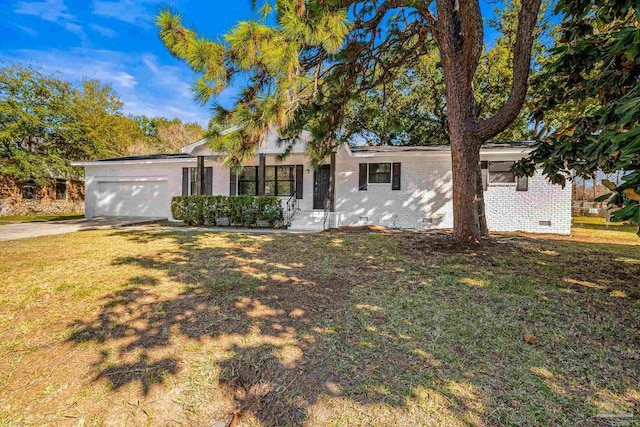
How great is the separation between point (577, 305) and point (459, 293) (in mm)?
1234

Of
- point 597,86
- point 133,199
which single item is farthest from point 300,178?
point 597,86

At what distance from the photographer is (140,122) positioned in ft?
108

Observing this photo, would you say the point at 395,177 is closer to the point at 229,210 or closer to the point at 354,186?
the point at 354,186

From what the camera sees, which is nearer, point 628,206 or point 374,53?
point 628,206

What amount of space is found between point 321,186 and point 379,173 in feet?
8.37

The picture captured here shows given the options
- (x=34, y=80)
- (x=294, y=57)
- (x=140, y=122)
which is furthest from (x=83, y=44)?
(x=140, y=122)

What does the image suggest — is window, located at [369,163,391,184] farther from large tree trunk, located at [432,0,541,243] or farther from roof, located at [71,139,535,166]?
large tree trunk, located at [432,0,541,243]

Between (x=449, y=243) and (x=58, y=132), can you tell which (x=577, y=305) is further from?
(x=58, y=132)

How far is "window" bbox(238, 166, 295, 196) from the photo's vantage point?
13844 millimetres

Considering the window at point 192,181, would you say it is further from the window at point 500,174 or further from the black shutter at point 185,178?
the window at point 500,174

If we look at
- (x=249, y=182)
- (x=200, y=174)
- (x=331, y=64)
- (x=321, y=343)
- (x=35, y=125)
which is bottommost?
(x=321, y=343)

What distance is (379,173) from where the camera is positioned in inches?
493

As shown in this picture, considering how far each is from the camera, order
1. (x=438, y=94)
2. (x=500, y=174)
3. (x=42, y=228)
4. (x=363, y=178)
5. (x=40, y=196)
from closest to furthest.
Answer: (x=42, y=228)
(x=500, y=174)
(x=363, y=178)
(x=438, y=94)
(x=40, y=196)

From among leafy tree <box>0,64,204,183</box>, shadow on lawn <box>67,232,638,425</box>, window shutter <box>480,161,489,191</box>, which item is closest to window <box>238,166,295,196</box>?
window shutter <box>480,161,489,191</box>
